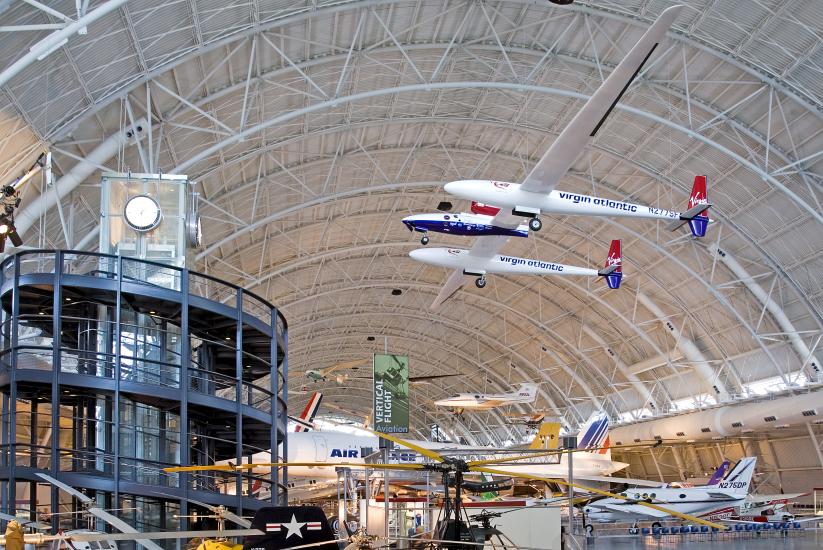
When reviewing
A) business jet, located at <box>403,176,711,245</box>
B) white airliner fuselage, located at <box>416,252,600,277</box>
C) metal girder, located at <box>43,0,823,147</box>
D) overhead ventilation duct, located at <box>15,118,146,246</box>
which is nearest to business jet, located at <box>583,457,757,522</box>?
white airliner fuselage, located at <box>416,252,600,277</box>

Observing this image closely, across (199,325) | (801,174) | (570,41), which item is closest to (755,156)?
(801,174)

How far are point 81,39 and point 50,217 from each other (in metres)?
7.73

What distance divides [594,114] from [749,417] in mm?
25325

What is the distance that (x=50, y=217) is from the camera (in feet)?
→ 98.0

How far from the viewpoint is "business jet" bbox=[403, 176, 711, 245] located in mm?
28500

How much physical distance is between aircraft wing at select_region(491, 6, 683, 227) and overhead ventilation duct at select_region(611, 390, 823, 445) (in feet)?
65.2

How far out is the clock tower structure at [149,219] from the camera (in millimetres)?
19969

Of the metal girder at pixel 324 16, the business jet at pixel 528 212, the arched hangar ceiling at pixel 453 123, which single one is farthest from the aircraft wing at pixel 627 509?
the metal girder at pixel 324 16

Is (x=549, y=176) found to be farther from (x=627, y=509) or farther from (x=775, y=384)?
(x=775, y=384)

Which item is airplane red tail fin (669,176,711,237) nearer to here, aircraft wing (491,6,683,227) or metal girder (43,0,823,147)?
metal girder (43,0,823,147)

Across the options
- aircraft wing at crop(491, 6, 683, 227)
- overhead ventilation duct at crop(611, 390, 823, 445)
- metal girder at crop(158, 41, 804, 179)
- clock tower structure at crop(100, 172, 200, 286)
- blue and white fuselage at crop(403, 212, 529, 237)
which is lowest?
overhead ventilation duct at crop(611, 390, 823, 445)

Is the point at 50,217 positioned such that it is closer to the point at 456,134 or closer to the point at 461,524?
the point at 456,134

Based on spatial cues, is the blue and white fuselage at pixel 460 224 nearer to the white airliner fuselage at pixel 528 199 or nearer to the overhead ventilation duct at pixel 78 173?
the white airliner fuselage at pixel 528 199

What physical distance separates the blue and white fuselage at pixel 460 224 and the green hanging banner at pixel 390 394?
5571 mm
